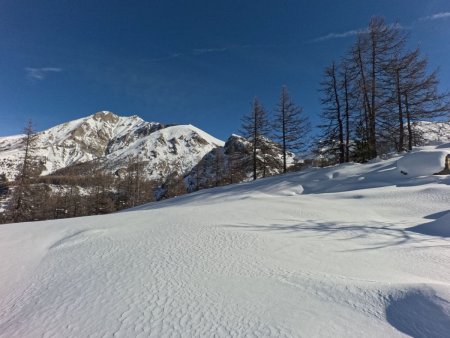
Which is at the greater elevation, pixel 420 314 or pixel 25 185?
pixel 25 185

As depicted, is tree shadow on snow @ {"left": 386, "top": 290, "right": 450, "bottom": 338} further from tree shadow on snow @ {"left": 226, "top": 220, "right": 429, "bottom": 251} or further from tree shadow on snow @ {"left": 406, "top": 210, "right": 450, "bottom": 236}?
tree shadow on snow @ {"left": 406, "top": 210, "right": 450, "bottom": 236}

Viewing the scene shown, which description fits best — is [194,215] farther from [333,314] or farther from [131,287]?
[333,314]

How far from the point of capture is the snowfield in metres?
2.72

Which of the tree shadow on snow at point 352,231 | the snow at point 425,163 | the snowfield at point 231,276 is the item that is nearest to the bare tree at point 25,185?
the snowfield at point 231,276

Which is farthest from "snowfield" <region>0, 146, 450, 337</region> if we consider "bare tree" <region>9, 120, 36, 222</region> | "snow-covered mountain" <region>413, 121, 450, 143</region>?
"bare tree" <region>9, 120, 36, 222</region>

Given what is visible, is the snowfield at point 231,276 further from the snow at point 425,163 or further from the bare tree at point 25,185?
the bare tree at point 25,185

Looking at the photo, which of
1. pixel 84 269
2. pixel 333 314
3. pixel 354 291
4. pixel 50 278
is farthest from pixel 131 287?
pixel 354 291

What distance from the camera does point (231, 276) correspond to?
3.76 meters

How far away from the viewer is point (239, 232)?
A: 18.4 ft

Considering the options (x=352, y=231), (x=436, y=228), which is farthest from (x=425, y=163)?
(x=352, y=231)

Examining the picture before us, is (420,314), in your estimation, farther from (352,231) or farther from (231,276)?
(352,231)

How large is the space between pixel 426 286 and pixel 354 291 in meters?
0.71

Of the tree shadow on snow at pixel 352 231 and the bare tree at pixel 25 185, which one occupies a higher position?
the bare tree at pixel 25 185

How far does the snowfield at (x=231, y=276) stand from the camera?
8.92 ft
